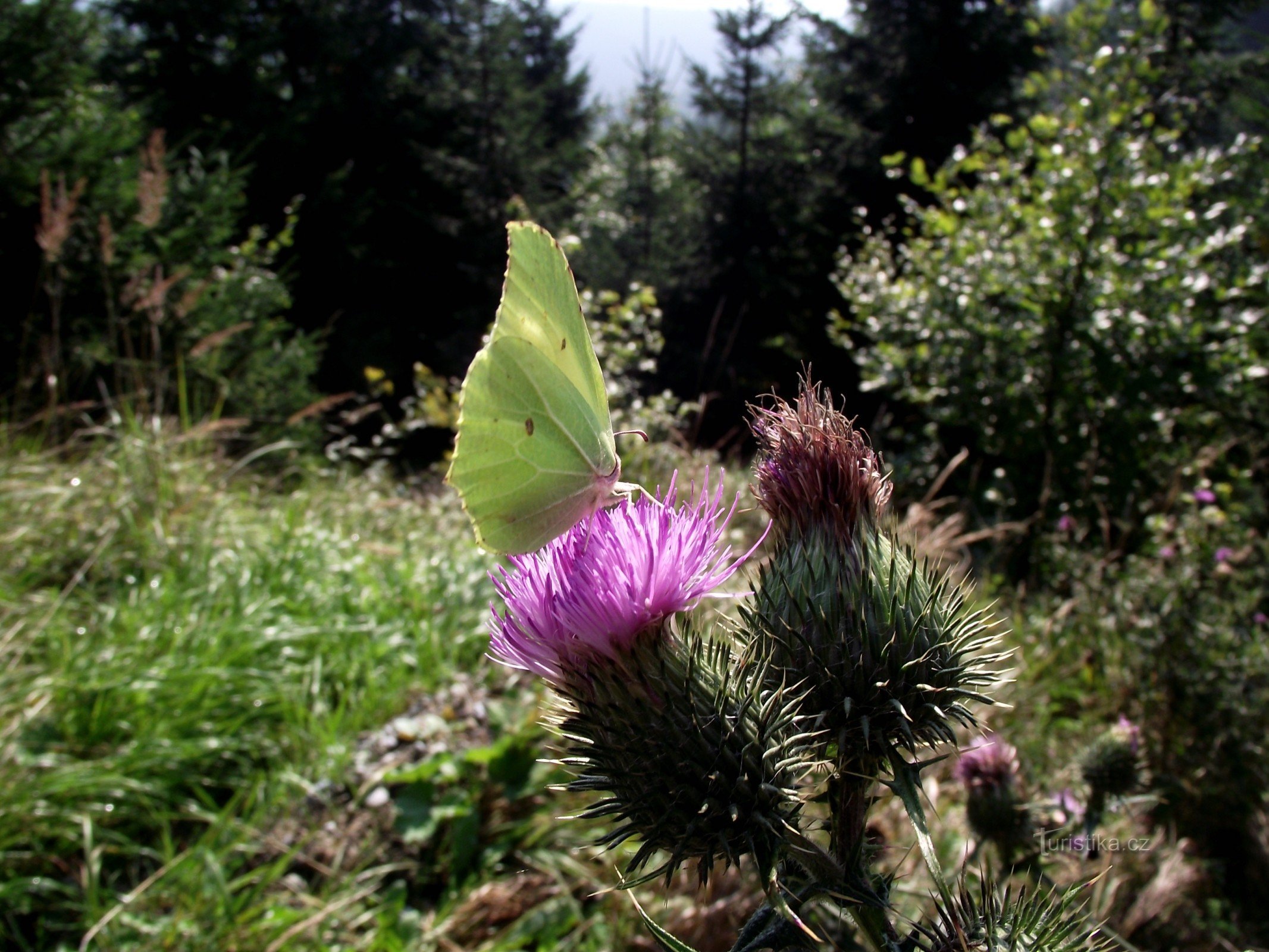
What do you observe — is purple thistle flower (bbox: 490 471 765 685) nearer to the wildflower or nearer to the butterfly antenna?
the butterfly antenna

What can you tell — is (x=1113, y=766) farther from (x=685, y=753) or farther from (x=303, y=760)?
(x=303, y=760)

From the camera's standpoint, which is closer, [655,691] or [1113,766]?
[655,691]

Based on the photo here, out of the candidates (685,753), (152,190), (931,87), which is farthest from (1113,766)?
(931,87)

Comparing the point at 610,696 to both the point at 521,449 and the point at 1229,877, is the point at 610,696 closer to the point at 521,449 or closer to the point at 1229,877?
the point at 521,449

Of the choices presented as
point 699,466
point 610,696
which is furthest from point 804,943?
point 699,466

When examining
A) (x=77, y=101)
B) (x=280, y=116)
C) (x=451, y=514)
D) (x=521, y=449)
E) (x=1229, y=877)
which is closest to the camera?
(x=521, y=449)

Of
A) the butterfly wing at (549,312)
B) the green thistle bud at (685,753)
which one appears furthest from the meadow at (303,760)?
the butterfly wing at (549,312)
